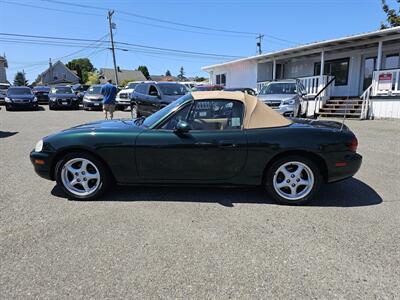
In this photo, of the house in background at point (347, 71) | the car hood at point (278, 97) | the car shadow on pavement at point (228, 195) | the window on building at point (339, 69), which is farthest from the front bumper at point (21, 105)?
the window on building at point (339, 69)

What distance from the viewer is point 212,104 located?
4133mm

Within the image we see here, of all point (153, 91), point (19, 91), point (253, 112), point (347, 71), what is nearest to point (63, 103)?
point (19, 91)

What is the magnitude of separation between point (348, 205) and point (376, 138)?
594cm

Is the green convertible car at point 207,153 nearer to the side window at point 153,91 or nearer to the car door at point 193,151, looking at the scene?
the car door at point 193,151

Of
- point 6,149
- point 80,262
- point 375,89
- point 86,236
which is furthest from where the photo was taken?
point 375,89

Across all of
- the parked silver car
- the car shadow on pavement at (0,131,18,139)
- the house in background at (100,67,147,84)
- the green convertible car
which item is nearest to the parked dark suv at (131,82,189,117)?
the parked silver car

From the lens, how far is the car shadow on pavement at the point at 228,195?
4133mm

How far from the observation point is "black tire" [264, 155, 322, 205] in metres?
3.97

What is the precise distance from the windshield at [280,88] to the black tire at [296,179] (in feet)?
30.1

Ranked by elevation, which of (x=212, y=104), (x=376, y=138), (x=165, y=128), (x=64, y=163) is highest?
(x=212, y=104)

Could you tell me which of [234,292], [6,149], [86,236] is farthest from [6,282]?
[6,149]

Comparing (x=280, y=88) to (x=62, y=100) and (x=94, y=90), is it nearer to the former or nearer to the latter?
(x=94, y=90)

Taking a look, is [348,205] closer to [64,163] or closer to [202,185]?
[202,185]

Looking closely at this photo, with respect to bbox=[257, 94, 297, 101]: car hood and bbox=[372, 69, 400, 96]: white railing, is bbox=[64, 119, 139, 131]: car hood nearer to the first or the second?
bbox=[257, 94, 297, 101]: car hood
